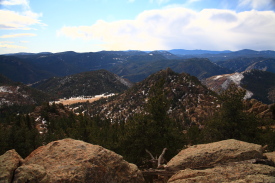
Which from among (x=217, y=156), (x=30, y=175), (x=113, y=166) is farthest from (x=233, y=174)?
(x=30, y=175)

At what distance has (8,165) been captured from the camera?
1104 cm

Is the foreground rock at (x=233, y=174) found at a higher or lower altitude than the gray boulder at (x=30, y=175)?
lower

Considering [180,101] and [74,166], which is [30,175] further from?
[180,101]

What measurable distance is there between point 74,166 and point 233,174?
10792mm

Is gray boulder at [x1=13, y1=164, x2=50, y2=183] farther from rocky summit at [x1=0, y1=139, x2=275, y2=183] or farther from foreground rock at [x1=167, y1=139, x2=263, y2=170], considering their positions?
foreground rock at [x1=167, y1=139, x2=263, y2=170]

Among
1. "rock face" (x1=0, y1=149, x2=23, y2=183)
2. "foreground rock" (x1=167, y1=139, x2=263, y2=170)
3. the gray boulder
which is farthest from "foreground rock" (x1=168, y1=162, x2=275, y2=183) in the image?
"rock face" (x1=0, y1=149, x2=23, y2=183)

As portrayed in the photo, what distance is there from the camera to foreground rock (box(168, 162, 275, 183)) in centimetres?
1025

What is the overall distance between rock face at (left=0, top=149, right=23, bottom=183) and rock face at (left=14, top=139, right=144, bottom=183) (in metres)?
0.40

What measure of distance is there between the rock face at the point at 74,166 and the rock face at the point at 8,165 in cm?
40

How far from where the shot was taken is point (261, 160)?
502 inches

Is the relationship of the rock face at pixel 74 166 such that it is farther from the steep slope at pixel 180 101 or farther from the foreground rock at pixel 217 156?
the steep slope at pixel 180 101

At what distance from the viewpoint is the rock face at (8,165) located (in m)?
10.0

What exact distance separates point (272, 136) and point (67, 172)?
40.5 m

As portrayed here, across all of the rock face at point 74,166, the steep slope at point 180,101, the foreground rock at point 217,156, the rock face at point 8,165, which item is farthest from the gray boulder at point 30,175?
the steep slope at point 180,101
